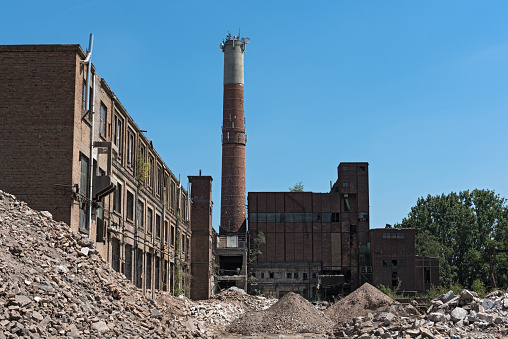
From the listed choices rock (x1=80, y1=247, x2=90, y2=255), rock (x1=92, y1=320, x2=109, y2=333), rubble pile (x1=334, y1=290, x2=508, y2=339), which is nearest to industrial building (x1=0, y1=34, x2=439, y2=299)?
rock (x1=80, y1=247, x2=90, y2=255)

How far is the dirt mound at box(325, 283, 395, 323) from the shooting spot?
117 feet

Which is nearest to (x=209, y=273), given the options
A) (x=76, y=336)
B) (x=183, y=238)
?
(x=183, y=238)

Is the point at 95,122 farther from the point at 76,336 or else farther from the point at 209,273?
the point at 209,273

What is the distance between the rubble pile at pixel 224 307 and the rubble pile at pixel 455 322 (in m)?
11.9

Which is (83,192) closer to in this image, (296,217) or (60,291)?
(60,291)

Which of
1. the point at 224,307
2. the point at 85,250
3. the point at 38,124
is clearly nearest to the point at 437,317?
the point at 85,250

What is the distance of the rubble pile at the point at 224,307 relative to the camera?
116ft

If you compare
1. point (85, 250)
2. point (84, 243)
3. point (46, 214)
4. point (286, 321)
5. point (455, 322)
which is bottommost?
point (286, 321)

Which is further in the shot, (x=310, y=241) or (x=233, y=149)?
(x=233, y=149)

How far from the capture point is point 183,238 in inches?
1858

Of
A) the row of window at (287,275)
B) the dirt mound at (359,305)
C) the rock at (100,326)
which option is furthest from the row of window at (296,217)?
the rock at (100,326)

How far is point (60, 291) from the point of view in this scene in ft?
46.0

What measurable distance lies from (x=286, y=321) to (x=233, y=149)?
123 feet

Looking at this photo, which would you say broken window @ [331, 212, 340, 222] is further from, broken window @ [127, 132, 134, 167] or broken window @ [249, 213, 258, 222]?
broken window @ [127, 132, 134, 167]
